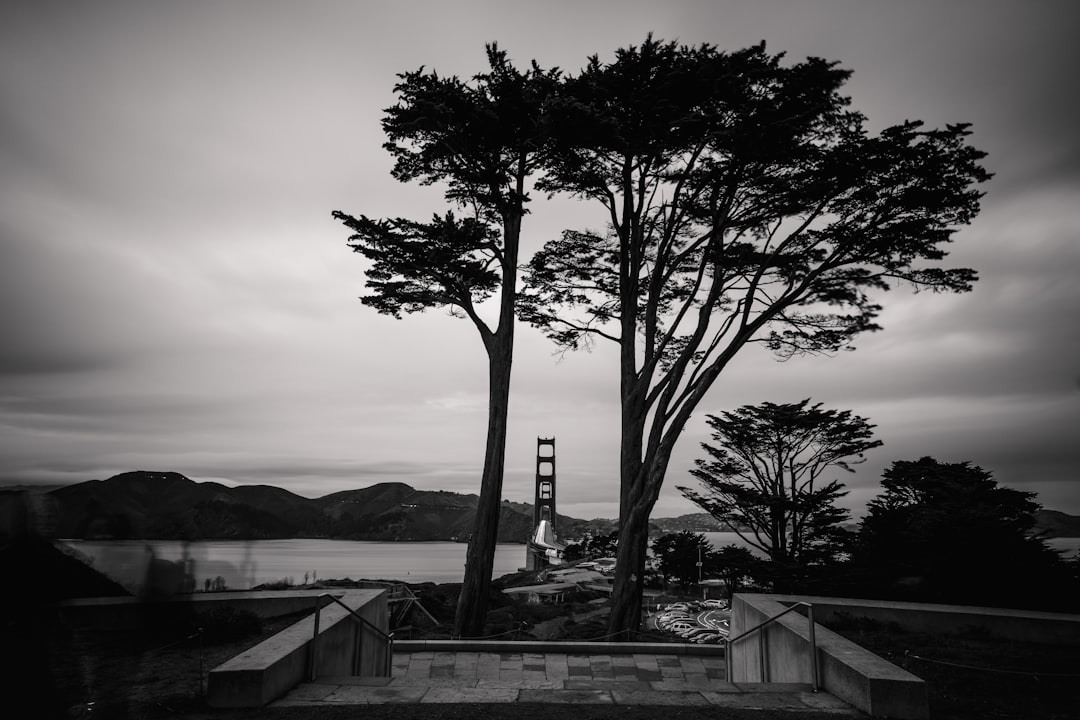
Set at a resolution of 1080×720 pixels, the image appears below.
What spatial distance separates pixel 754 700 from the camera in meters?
4.68

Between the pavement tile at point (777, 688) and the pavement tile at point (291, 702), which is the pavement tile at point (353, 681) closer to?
the pavement tile at point (291, 702)

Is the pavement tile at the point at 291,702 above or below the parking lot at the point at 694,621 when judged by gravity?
above

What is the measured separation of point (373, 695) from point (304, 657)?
31.6 inches

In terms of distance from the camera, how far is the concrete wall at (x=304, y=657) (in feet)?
13.6

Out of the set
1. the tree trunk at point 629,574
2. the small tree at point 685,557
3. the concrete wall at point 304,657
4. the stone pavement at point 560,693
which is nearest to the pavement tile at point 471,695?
the stone pavement at point 560,693

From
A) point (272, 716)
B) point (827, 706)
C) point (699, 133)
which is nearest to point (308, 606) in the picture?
point (272, 716)

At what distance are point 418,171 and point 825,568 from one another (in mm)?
12198

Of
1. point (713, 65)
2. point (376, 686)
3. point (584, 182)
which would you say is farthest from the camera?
point (584, 182)

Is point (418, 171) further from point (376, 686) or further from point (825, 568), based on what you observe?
point (825, 568)

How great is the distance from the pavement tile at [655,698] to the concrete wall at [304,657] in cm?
244

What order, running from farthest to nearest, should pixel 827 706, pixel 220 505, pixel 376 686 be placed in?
pixel 376 686
pixel 827 706
pixel 220 505

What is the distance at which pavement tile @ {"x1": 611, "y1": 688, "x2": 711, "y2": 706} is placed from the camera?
15.1ft

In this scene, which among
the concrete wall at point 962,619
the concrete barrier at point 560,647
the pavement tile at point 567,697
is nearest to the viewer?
the pavement tile at point 567,697

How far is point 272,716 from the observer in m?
3.97
